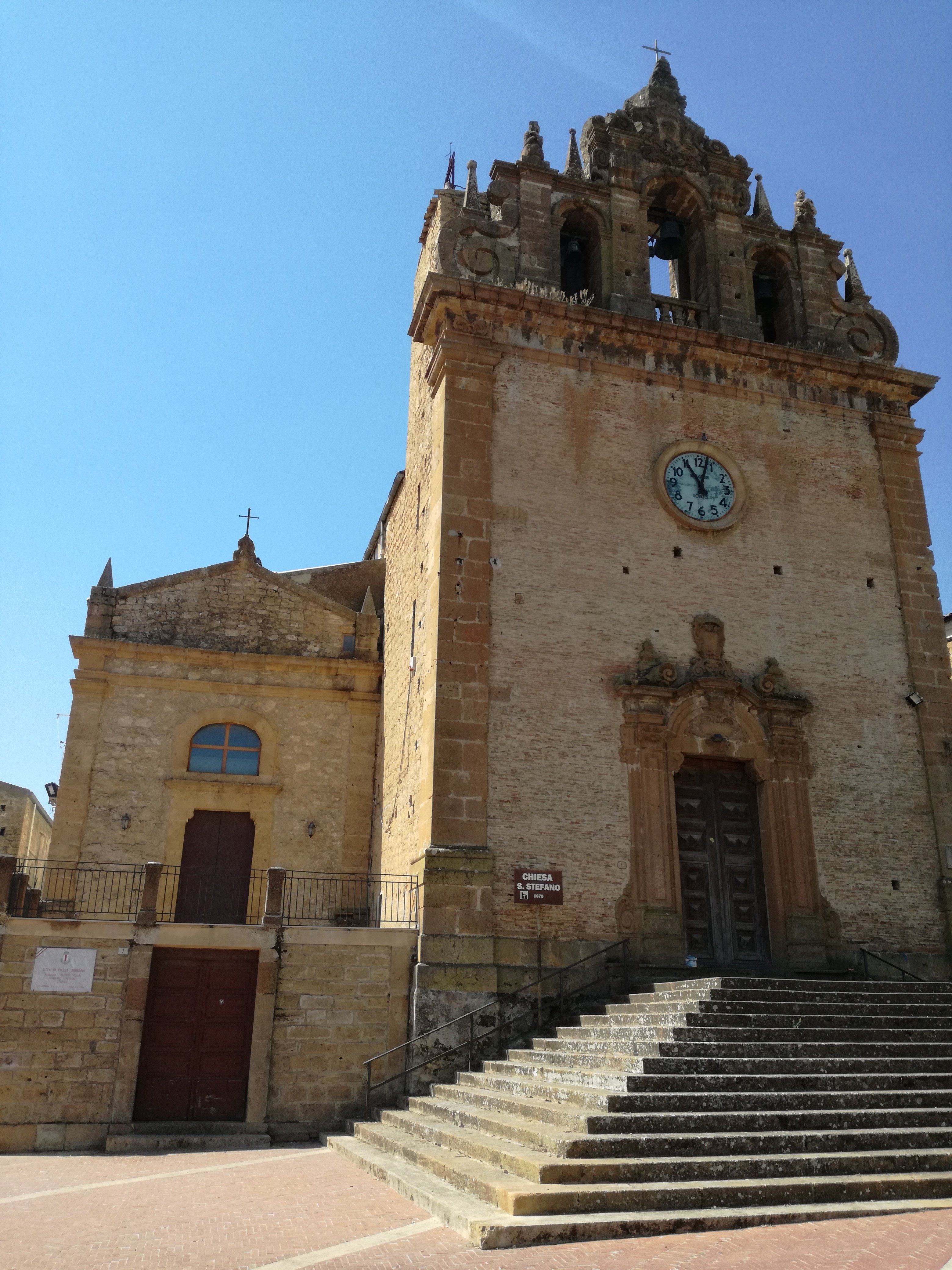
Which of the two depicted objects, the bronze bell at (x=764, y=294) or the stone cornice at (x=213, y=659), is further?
the bronze bell at (x=764, y=294)

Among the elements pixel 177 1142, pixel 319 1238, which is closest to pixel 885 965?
pixel 177 1142

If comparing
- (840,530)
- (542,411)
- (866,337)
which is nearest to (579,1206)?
(542,411)

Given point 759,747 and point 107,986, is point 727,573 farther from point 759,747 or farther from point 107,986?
point 107,986

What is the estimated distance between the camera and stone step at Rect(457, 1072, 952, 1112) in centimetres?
795

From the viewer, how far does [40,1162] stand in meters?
10.5

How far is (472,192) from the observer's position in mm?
16547

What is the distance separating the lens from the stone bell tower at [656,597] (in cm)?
1333

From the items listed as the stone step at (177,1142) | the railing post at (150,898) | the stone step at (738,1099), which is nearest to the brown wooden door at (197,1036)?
the stone step at (177,1142)

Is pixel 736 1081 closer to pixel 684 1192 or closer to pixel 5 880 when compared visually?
pixel 684 1192

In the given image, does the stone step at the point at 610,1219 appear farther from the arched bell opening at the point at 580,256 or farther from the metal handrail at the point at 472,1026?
the arched bell opening at the point at 580,256

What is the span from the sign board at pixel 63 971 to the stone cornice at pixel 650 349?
31.8 feet

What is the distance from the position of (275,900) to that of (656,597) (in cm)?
668

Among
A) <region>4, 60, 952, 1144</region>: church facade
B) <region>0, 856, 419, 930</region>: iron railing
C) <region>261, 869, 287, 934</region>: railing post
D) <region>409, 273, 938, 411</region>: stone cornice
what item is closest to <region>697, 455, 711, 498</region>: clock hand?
<region>4, 60, 952, 1144</region>: church facade

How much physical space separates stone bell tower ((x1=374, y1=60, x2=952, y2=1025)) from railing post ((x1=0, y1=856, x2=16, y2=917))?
4.85 metres
